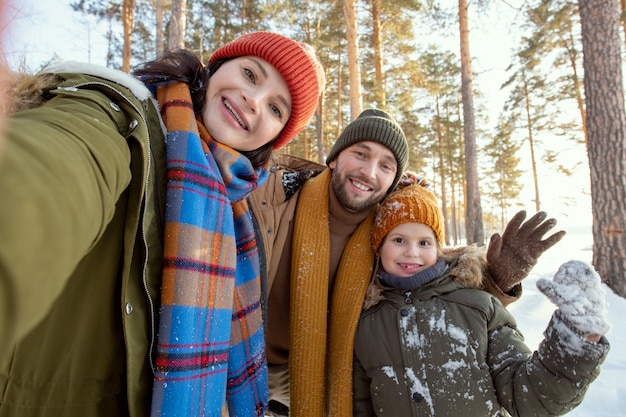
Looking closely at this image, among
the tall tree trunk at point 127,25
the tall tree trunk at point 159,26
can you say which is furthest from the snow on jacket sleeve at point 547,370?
the tall tree trunk at point 127,25

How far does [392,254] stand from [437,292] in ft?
1.07

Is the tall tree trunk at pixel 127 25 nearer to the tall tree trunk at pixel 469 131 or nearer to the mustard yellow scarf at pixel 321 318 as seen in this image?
the tall tree trunk at pixel 469 131

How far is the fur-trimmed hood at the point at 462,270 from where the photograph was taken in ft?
6.37

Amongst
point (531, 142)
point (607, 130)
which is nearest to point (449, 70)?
point (531, 142)

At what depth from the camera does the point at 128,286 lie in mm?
929

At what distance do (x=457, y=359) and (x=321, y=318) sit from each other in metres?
0.79

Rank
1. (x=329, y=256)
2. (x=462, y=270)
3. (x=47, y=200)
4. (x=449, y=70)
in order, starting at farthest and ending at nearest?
(x=449, y=70)
(x=329, y=256)
(x=462, y=270)
(x=47, y=200)

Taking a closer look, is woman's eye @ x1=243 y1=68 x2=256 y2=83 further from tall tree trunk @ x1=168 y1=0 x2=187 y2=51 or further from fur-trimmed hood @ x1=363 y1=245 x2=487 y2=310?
tall tree trunk @ x1=168 y1=0 x2=187 y2=51

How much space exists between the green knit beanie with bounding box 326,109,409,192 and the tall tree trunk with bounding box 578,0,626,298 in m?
4.62

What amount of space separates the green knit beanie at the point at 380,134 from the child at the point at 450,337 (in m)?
0.27

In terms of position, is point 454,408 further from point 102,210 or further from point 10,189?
point 10,189

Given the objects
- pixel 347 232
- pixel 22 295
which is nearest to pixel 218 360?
pixel 22 295

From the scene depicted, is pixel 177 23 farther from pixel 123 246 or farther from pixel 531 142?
pixel 531 142

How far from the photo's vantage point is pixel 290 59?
5.64 feet
